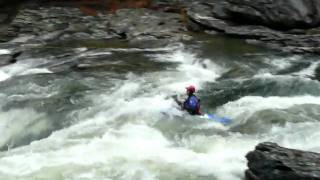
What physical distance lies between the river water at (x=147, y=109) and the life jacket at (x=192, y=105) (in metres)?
0.16

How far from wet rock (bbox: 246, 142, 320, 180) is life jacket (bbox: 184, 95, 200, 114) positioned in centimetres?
304

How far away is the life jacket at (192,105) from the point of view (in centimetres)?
1245

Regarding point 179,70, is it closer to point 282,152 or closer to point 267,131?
point 267,131

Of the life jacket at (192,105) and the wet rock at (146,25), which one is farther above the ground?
the wet rock at (146,25)

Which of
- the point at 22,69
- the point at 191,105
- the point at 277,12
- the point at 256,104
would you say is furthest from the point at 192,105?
the point at 277,12

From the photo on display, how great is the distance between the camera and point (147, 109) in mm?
12969

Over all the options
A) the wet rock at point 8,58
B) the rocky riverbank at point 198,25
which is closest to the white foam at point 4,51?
the wet rock at point 8,58

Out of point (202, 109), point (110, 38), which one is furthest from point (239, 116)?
point (110, 38)

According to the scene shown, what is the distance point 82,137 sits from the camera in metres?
11.7

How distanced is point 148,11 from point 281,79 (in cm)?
832

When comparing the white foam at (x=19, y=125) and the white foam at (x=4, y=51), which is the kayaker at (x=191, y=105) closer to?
the white foam at (x=19, y=125)

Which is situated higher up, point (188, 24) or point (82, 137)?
point (188, 24)

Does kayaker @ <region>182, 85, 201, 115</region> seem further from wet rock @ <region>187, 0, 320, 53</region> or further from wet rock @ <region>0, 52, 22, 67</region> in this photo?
wet rock @ <region>187, 0, 320, 53</region>

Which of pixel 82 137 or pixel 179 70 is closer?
pixel 82 137
